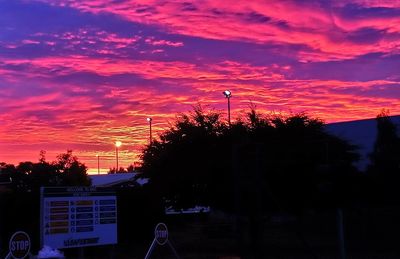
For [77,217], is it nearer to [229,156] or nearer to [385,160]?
[229,156]

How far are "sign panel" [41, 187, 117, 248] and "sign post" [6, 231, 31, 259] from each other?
3.08 metres

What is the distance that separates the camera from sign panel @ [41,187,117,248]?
20.0 meters

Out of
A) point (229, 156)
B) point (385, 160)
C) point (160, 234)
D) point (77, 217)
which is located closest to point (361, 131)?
point (385, 160)

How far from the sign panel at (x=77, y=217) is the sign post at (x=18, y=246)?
3.08 m

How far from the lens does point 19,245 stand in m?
16.4

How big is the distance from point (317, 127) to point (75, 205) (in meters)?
15.1

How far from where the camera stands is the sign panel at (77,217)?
65.7 ft

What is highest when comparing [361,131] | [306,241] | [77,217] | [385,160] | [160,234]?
[361,131]

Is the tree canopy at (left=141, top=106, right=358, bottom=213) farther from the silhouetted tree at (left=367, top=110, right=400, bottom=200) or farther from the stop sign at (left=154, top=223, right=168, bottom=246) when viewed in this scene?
the stop sign at (left=154, top=223, right=168, bottom=246)

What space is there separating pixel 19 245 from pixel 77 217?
4.69 m

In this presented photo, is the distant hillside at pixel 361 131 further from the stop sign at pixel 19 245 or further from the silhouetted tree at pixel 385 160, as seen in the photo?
the stop sign at pixel 19 245

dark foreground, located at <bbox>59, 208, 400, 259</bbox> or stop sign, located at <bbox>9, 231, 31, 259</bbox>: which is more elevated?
stop sign, located at <bbox>9, 231, 31, 259</bbox>

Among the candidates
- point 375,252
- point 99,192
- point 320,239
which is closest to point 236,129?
point 320,239

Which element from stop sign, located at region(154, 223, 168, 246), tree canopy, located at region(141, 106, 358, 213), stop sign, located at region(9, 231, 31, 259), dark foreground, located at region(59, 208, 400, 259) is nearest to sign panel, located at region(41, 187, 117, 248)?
stop sign, located at region(154, 223, 168, 246)
